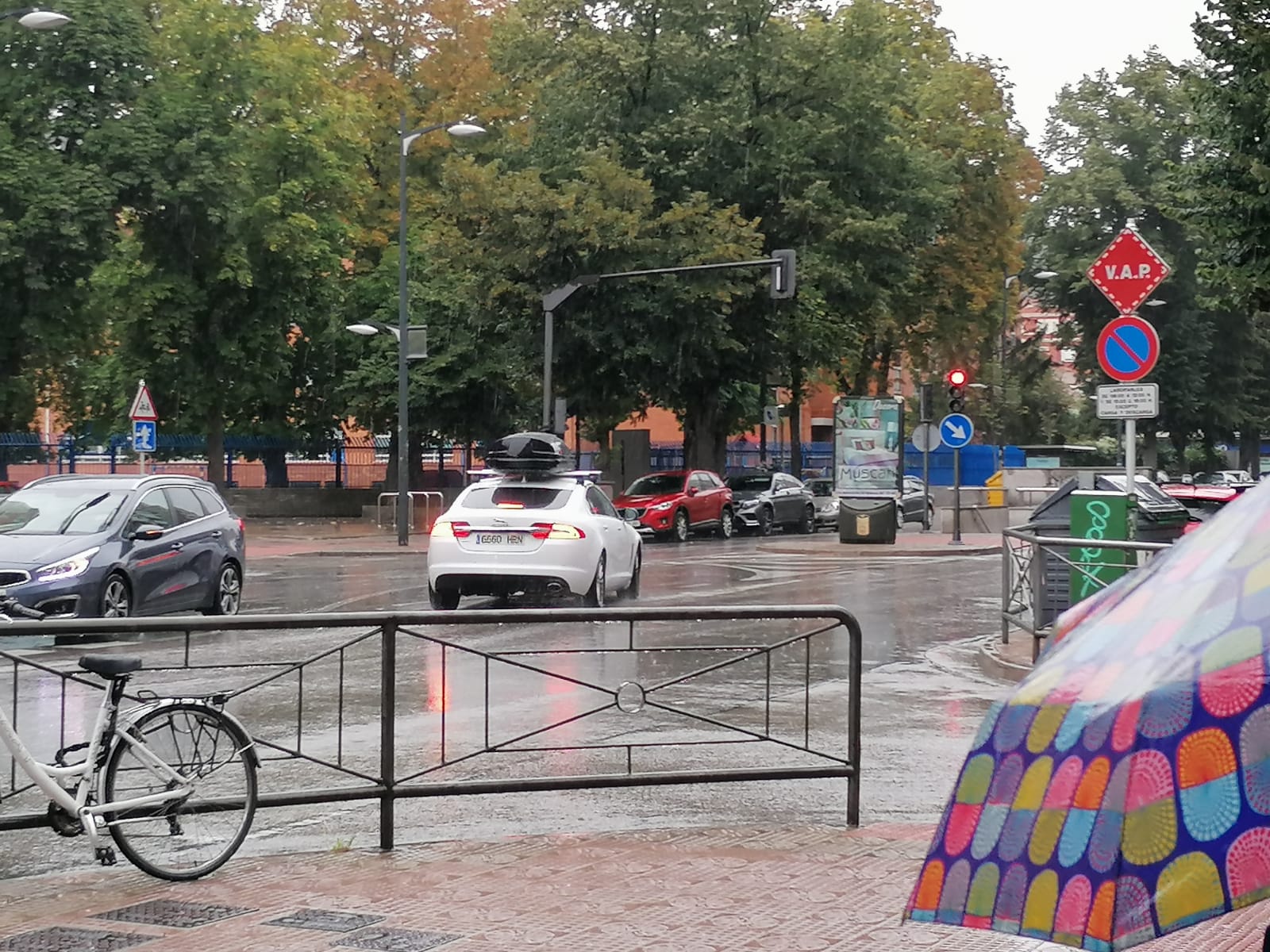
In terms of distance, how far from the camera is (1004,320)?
216ft

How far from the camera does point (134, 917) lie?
620 centimetres

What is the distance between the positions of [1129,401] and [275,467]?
39.5 metres

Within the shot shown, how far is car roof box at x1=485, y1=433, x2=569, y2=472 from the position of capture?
A: 20344 millimetres

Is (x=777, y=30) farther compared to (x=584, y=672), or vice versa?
(x=777, y=30)

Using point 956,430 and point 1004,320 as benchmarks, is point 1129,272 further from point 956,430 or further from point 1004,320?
point 1004,320

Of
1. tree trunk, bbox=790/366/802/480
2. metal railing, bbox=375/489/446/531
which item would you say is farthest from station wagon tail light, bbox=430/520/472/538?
tree trunk, bbox=790/366/802/480

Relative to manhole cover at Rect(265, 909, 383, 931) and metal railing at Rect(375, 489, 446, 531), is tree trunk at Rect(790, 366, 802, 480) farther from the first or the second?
manhole cover at Rect(265, 909, 383, 931)

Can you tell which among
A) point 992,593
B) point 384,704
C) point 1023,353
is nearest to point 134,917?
point 384,704

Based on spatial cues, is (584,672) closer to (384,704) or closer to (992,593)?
(384,704)

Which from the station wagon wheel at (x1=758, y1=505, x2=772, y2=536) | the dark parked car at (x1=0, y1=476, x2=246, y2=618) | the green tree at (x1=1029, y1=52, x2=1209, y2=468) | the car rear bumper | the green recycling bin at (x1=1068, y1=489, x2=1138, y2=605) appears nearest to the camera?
the green recycling bin at (x1=1068, y1=489, x2=1138, y2=605)

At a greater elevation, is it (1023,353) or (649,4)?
(649,4)

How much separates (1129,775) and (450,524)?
16140 millimetres

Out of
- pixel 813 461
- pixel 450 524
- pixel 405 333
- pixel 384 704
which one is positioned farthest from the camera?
pixel 813 461

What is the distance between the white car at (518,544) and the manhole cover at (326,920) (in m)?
12.3
